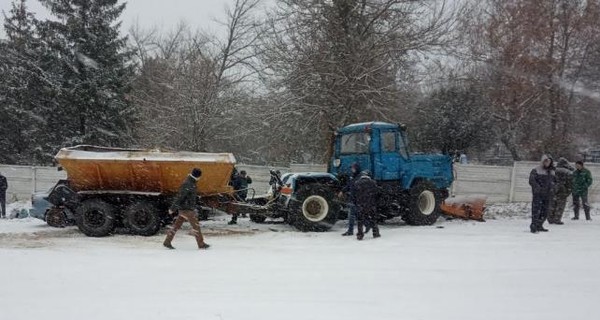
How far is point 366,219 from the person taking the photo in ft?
36.3

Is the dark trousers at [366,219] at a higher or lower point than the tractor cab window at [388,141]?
lower

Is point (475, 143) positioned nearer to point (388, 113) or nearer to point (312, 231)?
point (388, 113)

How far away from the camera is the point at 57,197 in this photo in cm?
1178

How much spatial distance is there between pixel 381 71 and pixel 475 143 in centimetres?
1009

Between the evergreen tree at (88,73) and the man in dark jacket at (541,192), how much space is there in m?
21.1

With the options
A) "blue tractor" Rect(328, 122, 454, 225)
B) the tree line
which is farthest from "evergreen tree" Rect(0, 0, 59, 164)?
"blue tractor" Rect(328, 122, 454, 225)

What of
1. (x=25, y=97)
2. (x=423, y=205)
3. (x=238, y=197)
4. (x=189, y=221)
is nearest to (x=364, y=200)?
(x=423, y=205)

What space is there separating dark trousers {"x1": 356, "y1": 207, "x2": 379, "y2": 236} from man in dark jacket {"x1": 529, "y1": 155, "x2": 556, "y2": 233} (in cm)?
355

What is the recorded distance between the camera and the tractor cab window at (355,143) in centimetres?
1259

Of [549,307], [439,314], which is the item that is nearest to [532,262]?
[549,307]

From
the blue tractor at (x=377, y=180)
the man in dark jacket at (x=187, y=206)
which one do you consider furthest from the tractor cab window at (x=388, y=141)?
the man in dark jacket at (x=187, y=206)

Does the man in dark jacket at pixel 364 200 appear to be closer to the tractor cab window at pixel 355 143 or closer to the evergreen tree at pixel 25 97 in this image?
the tractor cab window at pixel 355 143

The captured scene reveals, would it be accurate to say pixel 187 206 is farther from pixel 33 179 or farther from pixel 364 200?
pixel 33 179

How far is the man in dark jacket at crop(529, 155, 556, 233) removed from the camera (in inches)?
458
